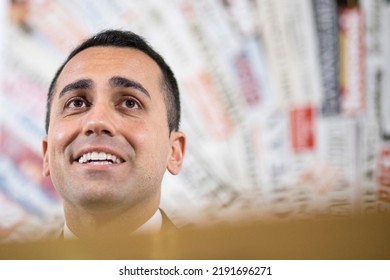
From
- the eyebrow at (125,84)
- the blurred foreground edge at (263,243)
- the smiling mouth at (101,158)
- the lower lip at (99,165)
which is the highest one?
the eyebrow at (125,84)

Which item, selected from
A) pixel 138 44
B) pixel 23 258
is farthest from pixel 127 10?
pixel 23 258

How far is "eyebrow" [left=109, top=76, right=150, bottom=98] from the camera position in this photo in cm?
105

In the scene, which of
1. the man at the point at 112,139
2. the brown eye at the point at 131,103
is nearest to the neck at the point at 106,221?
the man at the point at 112,139

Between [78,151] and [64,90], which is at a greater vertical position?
[64,90]

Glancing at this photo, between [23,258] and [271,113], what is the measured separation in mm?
639

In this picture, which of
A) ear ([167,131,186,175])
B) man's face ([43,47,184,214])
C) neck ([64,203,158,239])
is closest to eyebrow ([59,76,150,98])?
man's face ([43,47,184,214])

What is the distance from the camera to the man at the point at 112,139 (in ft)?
3.38

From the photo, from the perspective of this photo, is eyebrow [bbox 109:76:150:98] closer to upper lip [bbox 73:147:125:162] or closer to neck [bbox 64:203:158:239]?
upper lip [bbox 73:147:125:162]

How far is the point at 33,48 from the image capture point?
119 centimetres

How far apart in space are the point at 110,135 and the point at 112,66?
15 centimetres

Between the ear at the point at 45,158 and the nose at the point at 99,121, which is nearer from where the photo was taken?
the nose at the point at 99,121

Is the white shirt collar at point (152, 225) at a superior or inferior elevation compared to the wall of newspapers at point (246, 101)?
inferior

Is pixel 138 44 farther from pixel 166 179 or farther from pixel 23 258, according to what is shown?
pixel 23 258

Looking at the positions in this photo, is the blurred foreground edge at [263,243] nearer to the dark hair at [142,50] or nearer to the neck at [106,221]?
the neck at [106,221]
